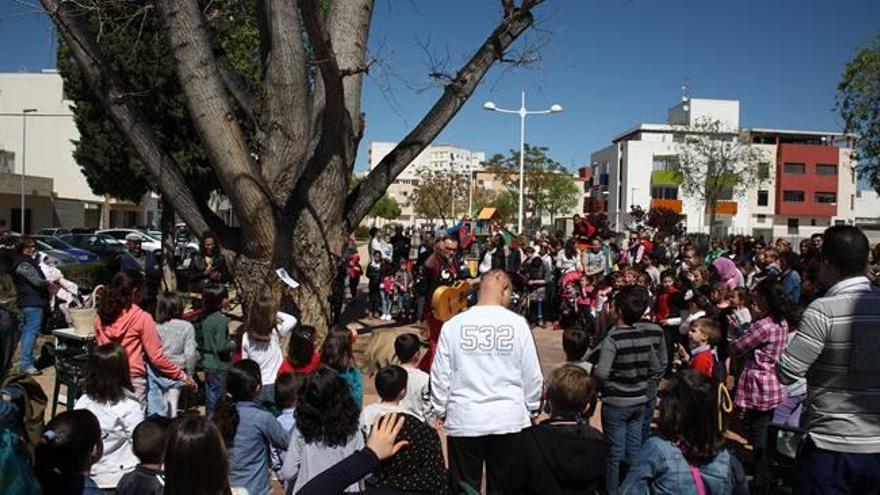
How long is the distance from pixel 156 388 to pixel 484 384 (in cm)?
331

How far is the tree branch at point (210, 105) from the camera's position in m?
7.03

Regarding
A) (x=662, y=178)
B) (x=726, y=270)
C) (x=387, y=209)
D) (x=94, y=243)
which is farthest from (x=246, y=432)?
(x=387, y=209)

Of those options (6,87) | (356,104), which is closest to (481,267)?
(356,104)

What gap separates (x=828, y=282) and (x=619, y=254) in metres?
13.0

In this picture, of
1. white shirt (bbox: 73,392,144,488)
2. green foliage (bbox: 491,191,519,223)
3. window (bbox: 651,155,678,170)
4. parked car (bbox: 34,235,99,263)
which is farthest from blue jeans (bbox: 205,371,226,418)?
window (bbox: 651,155,678,170)

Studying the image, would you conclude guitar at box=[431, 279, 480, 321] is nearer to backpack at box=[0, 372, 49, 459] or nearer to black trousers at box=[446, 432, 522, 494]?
black trousers at box=[446, 432, 522, 494]

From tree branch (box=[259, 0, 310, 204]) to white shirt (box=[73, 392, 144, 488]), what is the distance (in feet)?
12.1

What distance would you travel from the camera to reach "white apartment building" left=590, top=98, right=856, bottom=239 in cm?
7144

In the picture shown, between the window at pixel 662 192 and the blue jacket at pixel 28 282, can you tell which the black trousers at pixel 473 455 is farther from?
the window at pixel 662 192

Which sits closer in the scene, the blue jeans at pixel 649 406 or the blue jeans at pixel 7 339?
the blue jeans at pixel 7 339

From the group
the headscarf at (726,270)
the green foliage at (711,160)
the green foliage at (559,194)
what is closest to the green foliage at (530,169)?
the green foliage at (559,194)

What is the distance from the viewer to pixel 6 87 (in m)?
54.3

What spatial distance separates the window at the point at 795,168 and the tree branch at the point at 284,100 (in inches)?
2912

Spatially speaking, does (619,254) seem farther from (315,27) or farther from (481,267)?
(315,27)
